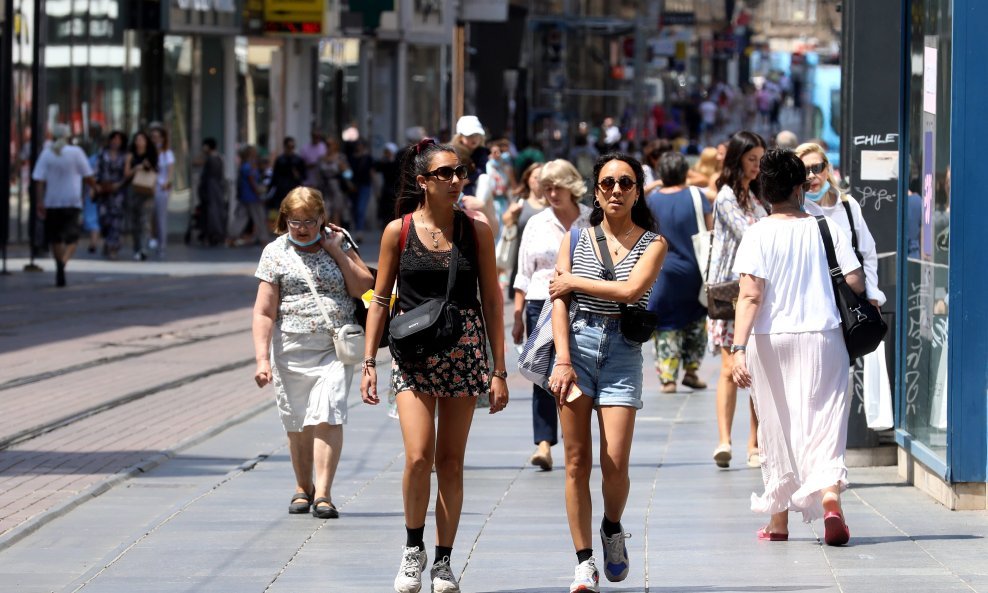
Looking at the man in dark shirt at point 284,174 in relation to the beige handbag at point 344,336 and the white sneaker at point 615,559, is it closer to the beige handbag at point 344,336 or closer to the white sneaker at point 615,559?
the beige handbag at point 344,336

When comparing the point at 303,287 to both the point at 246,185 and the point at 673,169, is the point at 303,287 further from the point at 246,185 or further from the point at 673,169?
the point at 246,185

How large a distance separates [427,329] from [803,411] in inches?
70.5

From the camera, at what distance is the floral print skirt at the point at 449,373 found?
6684mm

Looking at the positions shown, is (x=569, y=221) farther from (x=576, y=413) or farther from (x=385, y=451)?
(x=576, y=413)

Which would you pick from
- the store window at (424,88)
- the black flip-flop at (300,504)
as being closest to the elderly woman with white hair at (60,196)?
the black flip-flop at (300,504)

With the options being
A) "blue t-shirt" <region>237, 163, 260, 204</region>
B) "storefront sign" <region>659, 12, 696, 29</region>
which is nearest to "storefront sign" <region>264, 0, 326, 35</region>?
"blue t-shirt" <region>237, 163, 260, 204</region>

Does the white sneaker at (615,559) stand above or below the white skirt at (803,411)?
below

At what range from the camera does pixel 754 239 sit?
7.58m

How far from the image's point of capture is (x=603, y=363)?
6668 mm

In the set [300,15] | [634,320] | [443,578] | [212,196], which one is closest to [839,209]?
[634,320]

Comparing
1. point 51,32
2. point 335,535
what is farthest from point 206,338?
point 51,32

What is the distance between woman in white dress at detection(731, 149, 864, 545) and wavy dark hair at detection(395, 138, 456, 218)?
4.63ft

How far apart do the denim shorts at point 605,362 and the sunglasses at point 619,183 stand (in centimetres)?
45

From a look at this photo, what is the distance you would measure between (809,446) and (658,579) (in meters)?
1.02
